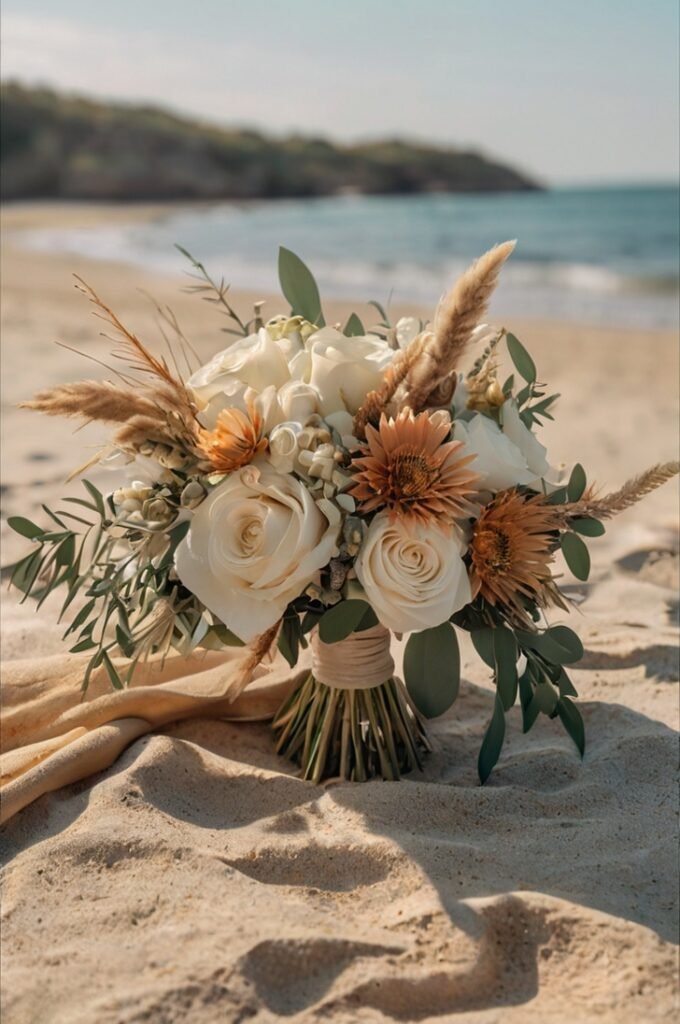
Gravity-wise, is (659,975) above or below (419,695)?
below

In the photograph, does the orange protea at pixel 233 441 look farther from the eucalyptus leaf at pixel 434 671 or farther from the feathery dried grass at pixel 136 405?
the eucalyptus leaf at pixel 434 671

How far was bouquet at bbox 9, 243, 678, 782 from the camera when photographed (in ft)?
5.43

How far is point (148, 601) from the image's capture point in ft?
5.95

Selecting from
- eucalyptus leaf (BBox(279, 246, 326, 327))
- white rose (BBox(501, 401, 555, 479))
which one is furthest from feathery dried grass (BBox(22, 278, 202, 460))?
white rose (BBox(501, 401, 555, 479))

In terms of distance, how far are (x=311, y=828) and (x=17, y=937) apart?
52 centimetres

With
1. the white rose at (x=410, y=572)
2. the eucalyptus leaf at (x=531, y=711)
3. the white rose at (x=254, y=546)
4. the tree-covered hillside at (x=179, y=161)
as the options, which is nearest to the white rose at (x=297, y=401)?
the white rose at (x=254, y=546)

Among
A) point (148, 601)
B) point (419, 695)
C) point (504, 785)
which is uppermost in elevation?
point (148, 601)

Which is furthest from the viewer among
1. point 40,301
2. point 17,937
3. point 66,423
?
point 40,301

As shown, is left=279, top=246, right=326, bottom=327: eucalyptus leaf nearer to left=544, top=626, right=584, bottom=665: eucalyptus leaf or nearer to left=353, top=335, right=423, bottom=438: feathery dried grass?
left=353, top=335, right=423, bottom=438: feathery dried grass

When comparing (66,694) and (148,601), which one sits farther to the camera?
(66,694)

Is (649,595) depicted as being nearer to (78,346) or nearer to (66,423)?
(66,423)

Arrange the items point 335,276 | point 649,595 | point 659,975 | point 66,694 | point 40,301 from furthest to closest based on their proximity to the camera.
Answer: point 335,276 < point 40,301 < point 649,595 < point 66,694 < point 659,975

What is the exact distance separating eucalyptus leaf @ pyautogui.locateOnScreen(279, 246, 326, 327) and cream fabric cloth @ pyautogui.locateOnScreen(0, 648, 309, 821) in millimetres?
725

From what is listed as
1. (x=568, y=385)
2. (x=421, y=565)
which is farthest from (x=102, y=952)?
(x=568, y=385)
